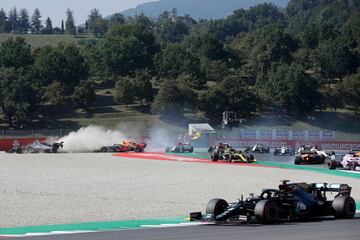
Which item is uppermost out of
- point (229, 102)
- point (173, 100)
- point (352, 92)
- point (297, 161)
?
point (352, 92)

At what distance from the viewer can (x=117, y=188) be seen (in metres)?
33.8

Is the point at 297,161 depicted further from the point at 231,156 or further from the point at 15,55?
the point at 15,55

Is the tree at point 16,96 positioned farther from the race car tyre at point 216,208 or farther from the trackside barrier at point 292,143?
the race car tyre at point 216,208

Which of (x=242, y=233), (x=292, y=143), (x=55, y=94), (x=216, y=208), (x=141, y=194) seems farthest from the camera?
(x=55, y=94)

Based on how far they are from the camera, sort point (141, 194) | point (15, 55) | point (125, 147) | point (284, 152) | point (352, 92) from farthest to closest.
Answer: point (15, 55)
point (352, 92)
point (125, 147)
point (284, 152)
point (141, 194)

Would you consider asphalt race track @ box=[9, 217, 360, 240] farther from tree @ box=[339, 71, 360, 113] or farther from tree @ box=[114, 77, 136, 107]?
tree @ box=[339, 71, 360, 113]

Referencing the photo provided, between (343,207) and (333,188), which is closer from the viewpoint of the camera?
(343,207)

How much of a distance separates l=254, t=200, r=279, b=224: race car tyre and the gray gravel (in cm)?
376

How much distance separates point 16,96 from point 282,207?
102928 millimetres

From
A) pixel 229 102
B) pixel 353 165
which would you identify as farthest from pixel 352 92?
pixel 353 165

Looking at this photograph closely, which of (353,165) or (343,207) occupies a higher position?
(343,207)

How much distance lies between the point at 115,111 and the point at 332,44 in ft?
177

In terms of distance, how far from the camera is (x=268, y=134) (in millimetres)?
82375

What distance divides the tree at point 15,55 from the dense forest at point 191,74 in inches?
7.1
